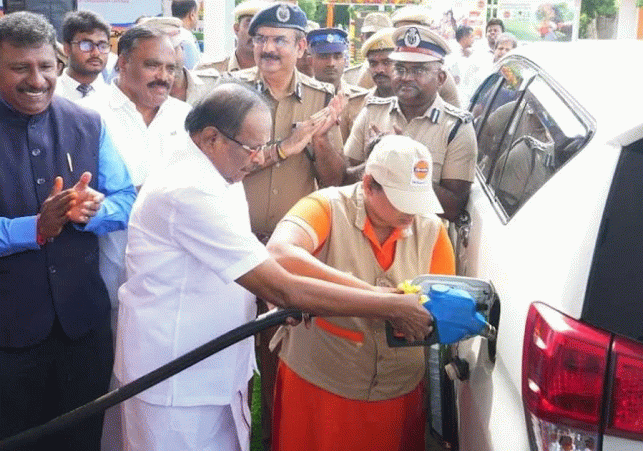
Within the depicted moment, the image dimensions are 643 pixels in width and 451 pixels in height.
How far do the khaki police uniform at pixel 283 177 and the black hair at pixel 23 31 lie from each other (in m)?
1.29

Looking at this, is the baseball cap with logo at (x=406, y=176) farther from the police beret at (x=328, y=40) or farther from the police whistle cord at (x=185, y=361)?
the police beret at (x=328, y=40)

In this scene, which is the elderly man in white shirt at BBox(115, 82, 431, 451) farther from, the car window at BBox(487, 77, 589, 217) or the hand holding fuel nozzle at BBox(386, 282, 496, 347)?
the car window at BBox(487, 77, 589, 217)

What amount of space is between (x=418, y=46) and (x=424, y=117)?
0.38 metres

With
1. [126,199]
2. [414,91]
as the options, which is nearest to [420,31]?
[414,91]

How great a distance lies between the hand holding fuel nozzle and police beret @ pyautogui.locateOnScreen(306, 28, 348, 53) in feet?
10.3

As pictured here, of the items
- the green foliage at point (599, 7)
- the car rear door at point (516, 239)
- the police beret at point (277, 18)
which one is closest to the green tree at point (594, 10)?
the green foliage at point (599, 7)

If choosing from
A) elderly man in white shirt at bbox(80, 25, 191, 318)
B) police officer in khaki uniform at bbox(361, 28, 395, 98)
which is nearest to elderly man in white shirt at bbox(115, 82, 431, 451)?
elderly man in white shirt at bbox(80, 25, 191, 318)

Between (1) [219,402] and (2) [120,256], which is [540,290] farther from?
(2) [120,256]

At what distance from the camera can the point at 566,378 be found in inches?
71.8

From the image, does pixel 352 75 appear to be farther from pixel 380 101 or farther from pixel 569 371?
pixel 569 371

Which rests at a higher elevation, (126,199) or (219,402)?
(126,199)

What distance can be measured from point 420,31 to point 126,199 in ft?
5.88

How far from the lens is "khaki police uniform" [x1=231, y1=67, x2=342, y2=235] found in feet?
14.1

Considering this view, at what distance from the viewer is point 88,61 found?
4.92 meters
